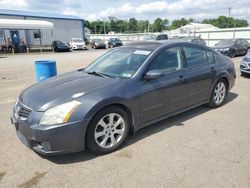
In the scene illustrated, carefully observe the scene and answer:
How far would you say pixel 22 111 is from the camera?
3.14 meters

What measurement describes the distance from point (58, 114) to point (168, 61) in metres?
2.16

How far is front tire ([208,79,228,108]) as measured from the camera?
Result: 5129 millimetres

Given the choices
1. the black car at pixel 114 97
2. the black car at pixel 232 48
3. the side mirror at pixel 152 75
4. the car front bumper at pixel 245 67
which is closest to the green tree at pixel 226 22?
the black car at pixel 232 48

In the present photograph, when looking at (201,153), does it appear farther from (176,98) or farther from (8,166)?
(8,166)

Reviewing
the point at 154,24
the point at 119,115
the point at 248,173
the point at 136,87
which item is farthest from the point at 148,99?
the point at 154,24

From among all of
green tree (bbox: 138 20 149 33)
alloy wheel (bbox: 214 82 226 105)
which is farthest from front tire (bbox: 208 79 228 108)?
green tree (bbox: 138 20 149 33)

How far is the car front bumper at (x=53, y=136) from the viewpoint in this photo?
2852 mm

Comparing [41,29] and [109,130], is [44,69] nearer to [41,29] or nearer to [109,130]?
[109,130]

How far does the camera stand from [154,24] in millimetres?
109562

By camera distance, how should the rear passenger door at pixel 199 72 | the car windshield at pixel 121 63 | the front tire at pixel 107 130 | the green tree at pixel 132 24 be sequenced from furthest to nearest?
the green tree at pixel 132 24
the rear passenger door at pixel 199 72
the car windshield at pixel 121 63
the front tire at pixel 107 130

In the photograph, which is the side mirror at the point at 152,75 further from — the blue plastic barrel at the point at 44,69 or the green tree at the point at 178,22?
the green tree at the point at 178,22

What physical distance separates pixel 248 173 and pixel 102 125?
195 centimetres

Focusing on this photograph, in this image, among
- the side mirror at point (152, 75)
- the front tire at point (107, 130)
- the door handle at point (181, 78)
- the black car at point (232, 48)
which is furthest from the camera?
the black car at point (232, 48)

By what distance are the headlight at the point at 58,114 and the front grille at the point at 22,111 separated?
30cm
